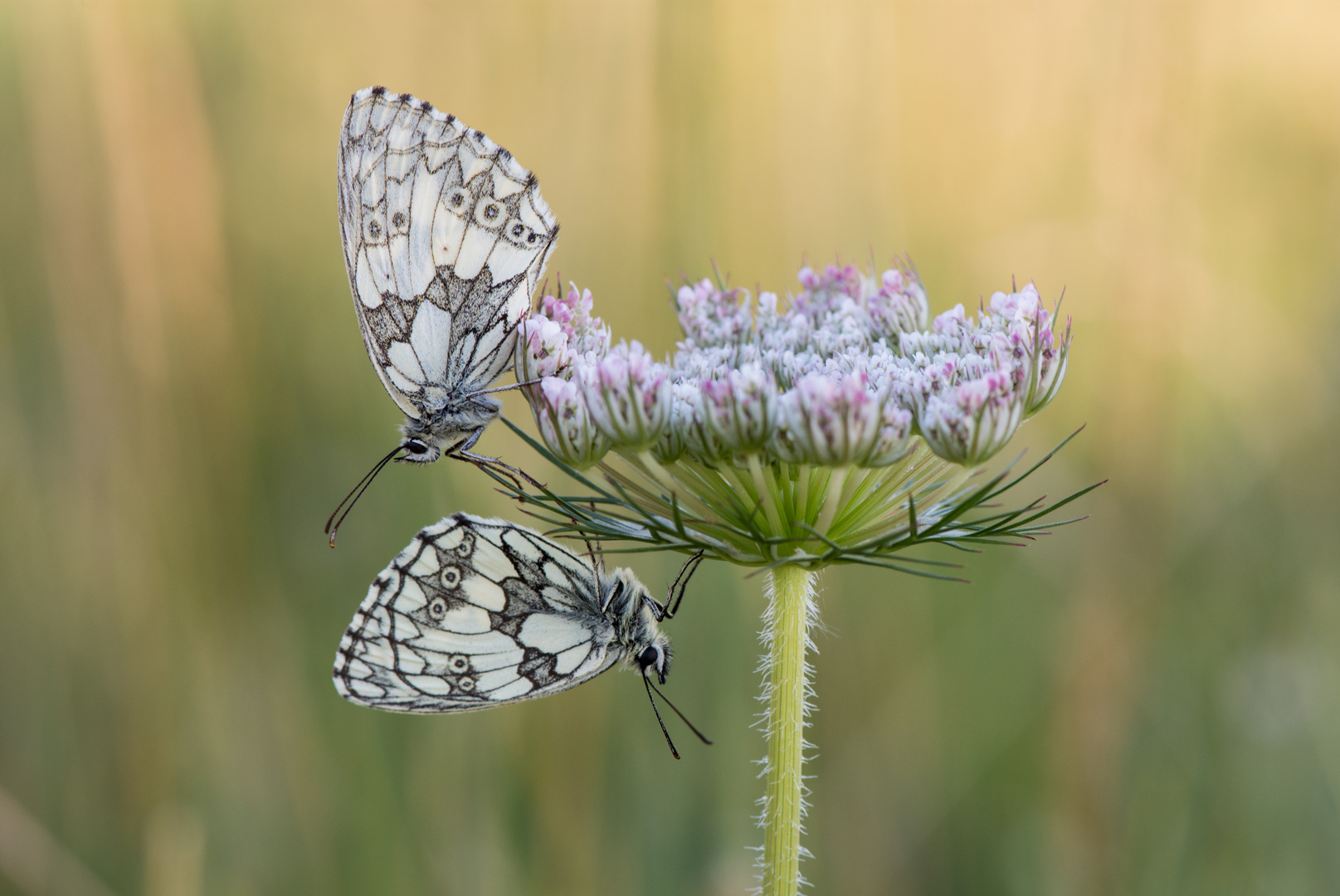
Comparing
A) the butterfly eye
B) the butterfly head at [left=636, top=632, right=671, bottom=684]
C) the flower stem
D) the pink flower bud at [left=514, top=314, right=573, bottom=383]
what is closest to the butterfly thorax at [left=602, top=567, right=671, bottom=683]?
the butterfly head at [left=636, top=632, right=671, bottom=684]

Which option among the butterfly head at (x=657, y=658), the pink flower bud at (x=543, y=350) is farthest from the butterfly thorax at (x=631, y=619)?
the pink flower bud at (x=543, y=350)

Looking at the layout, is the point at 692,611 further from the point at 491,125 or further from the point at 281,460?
the point at 491,125

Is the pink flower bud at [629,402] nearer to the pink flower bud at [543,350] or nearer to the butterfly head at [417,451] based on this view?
the pink flower bud at [543,350]

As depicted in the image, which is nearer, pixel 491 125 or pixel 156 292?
pixel 156 292

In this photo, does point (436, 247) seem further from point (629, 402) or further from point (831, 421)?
point (831, 421)

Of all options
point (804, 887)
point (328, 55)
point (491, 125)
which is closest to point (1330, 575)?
point (804, 887)

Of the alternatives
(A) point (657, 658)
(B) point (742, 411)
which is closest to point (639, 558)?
(A) point (657, 658)
